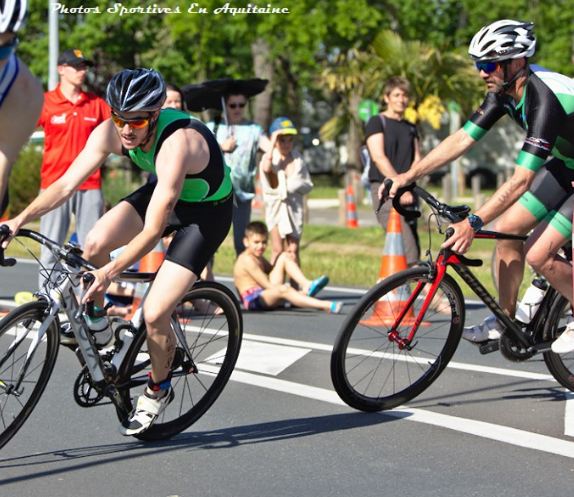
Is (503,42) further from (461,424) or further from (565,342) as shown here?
(461,424)

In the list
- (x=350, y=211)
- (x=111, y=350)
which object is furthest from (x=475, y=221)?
(x=350, y=211)

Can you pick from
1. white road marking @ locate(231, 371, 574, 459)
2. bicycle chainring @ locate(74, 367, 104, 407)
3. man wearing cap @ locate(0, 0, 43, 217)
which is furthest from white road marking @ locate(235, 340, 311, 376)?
man wearing cap @ locate(0, 0, 43, 217)

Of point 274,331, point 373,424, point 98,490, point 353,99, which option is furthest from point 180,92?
point 353,99

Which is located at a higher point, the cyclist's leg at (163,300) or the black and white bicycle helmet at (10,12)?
the black and white bicycle helmet at (10,12)

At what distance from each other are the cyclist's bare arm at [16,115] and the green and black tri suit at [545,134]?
2.35 meters

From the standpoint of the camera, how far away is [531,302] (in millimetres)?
6957

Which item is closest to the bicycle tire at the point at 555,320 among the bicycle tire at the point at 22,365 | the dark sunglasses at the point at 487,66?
the dark sunglasses at the point at 487,66

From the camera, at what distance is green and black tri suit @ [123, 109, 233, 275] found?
591cm

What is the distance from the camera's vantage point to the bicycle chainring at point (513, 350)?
678 cm

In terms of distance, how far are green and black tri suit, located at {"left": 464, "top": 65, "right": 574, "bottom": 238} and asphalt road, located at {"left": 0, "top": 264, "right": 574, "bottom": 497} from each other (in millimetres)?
1066

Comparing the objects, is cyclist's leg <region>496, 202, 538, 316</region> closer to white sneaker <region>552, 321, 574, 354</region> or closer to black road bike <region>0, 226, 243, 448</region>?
white sneaker <region>552, 321, 574, 354</region>

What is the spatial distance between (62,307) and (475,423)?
7.12 ft

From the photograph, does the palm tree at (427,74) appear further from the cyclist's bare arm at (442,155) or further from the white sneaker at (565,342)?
the white sneaker at (565,342)

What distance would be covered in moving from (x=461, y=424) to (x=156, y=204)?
1974mm
